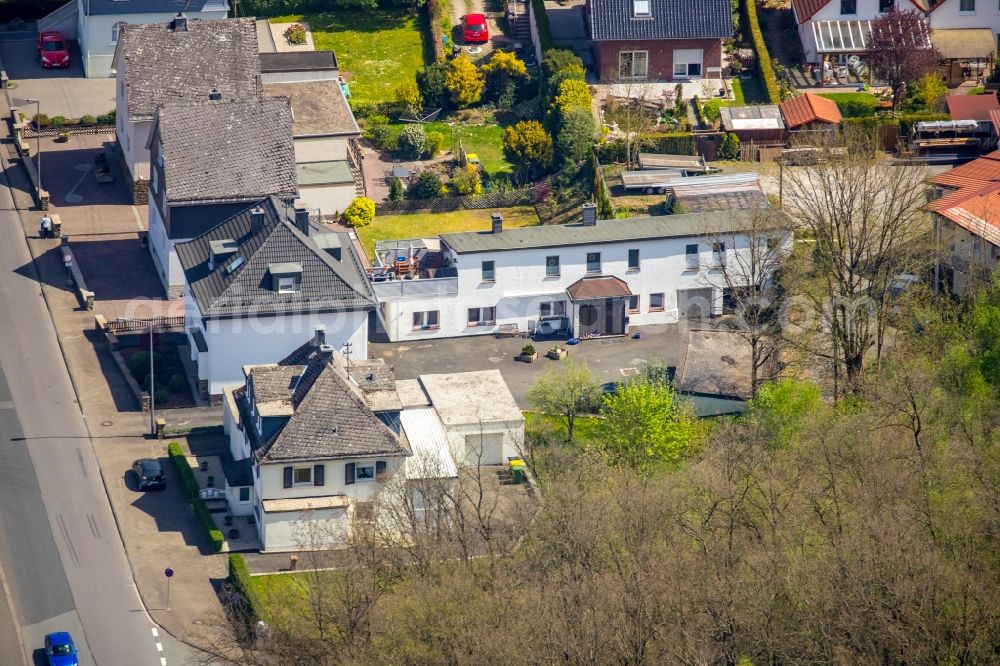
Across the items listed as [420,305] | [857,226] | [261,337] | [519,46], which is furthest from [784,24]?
[261,337]

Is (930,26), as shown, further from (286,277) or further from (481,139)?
(286,277)

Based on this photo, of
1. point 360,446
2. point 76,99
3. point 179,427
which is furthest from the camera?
point 76,99

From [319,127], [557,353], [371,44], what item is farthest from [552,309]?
[371,44]

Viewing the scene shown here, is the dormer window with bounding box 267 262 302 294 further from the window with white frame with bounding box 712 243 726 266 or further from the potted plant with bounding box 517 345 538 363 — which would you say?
the window with white frame with bounding box 712 243 726 266

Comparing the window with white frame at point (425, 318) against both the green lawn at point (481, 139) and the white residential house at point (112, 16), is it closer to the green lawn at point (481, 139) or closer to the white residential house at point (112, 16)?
the green lawn at point (481, 139)

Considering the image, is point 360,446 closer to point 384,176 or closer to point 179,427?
point 179,427

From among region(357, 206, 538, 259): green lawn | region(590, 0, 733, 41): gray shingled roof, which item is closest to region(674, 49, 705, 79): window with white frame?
region(590, 0, 733, 41): gray shingled roof
